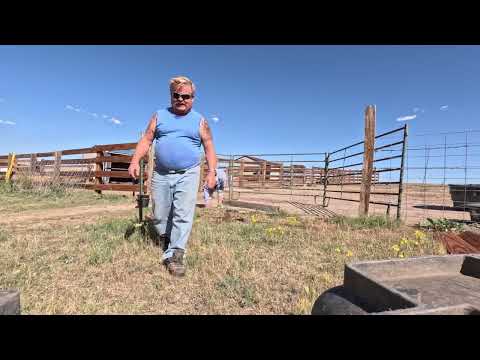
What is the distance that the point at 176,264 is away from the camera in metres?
2.49

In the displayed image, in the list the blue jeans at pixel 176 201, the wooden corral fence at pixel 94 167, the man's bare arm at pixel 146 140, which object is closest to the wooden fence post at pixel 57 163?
the wooden corral fence at pixel 94 167

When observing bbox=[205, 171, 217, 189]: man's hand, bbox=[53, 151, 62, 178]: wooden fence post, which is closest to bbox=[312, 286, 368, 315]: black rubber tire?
bbox=[205, 171, 217, 189]: man's hand

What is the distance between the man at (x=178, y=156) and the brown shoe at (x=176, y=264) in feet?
0.29

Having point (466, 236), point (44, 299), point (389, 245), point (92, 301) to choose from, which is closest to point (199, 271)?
point (92, 301)

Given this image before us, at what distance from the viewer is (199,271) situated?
8.24 ft

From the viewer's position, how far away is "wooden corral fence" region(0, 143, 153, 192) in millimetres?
10255

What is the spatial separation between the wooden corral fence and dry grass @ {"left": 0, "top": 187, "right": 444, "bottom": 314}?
5.96m

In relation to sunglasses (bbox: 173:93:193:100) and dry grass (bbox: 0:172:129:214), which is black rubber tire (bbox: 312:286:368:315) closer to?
sunglasses (bbox: 173:93:193:100)

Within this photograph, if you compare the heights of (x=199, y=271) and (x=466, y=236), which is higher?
(x=466, y=236)

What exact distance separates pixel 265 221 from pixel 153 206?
2.56 meters

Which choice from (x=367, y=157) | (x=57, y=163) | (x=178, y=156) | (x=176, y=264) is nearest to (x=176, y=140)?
(x=178, y=156)
